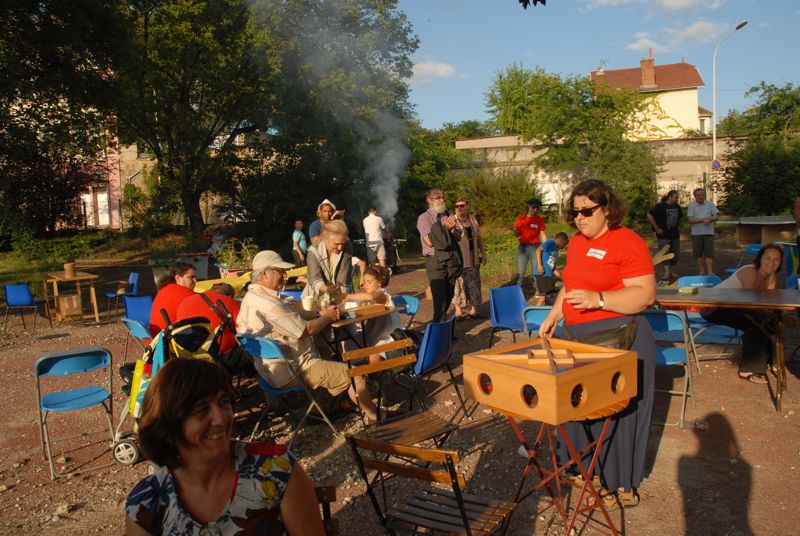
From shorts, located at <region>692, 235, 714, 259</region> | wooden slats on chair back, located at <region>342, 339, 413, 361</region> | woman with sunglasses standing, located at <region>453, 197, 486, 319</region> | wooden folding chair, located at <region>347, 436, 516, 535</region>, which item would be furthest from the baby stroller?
shorts, located at <region>692, 235, 714, 259</region>

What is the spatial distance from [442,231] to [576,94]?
60.8 feet

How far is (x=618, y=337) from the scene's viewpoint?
3.31 m

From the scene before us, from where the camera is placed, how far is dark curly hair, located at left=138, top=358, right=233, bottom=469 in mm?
2068

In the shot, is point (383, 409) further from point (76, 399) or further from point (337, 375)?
point (76, 399)

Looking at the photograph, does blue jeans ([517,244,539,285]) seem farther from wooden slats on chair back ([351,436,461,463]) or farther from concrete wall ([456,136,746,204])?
concrete wall ([456,136,746,204])

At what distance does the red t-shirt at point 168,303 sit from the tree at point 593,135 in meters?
19.4

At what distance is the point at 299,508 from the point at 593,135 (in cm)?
2419

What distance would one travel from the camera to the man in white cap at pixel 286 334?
193 inches

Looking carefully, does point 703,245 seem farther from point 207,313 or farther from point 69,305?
point 69,305

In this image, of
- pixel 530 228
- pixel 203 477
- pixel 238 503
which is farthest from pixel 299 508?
pixel 530 228

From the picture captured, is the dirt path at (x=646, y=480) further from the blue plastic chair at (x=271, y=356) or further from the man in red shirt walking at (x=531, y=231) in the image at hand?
the man in red shirt walking at (x=531, y=231)

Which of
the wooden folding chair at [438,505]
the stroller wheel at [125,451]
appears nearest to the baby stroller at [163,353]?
the stroller wheel at [125,451]

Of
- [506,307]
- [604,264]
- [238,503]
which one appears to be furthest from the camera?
[506,307]

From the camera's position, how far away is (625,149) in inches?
920
